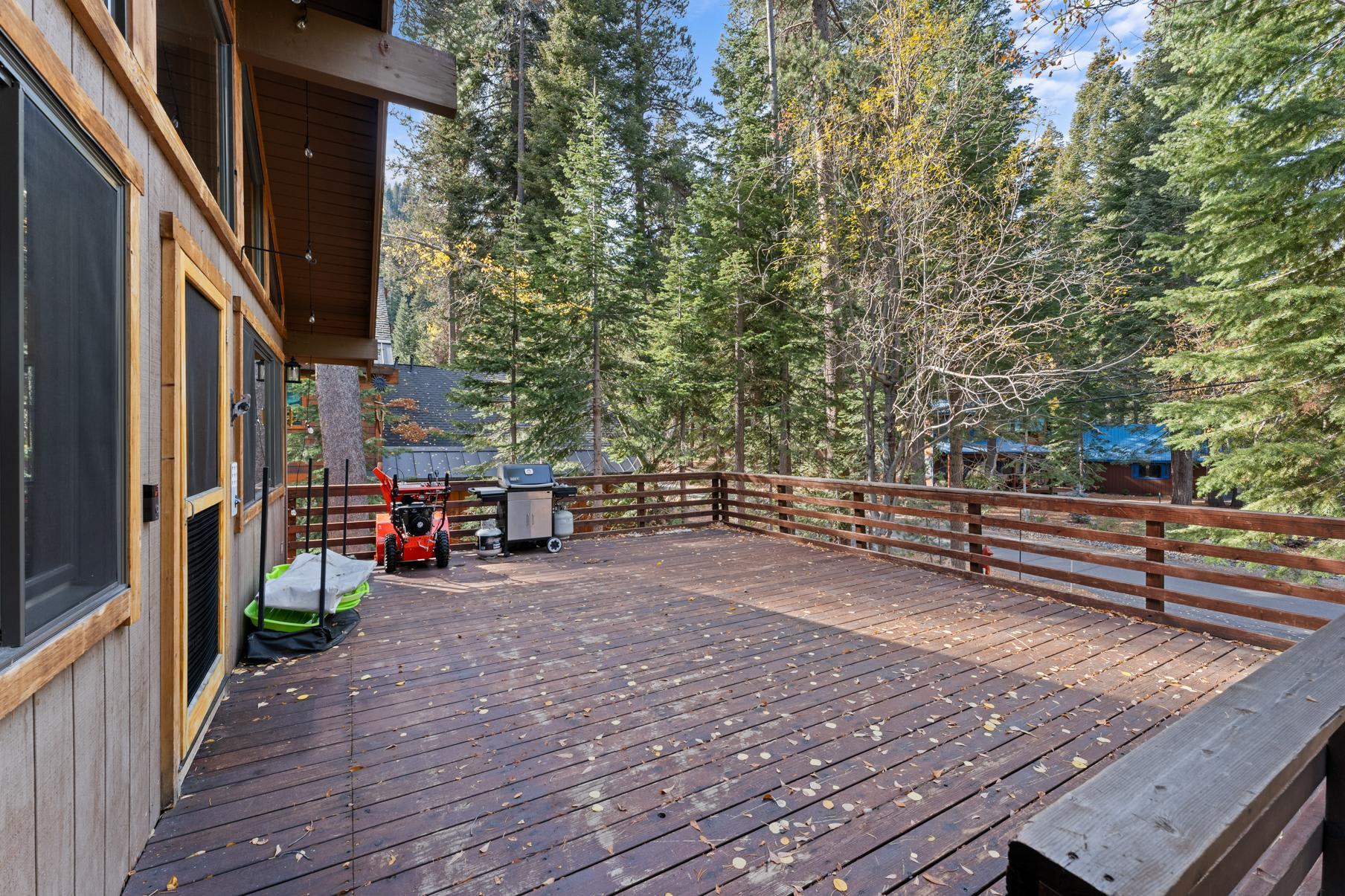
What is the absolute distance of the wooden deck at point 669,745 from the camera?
189 centimetres

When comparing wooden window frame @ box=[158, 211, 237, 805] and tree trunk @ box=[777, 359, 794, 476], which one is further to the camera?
tree trunk @ box=[777, 359, 794, 476]

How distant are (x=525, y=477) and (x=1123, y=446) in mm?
20554

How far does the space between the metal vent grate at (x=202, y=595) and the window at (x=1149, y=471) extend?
27394 mm

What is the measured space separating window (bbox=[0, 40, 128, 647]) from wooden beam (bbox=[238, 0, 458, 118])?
249cm

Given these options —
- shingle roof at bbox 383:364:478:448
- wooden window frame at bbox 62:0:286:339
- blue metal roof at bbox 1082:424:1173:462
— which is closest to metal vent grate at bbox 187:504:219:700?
wooden window frame at bbox 62:0:286:339

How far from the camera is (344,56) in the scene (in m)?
3.61

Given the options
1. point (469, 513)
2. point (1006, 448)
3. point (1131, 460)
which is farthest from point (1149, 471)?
point (469, 513)

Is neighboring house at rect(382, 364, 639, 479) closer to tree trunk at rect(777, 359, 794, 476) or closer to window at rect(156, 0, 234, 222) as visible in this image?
tree trunk at rect(777, 359, 794, 476)

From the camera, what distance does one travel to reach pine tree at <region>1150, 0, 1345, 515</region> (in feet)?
17.4

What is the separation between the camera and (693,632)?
4082 millimetres

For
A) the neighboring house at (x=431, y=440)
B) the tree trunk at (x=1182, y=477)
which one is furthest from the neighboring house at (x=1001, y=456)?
the neighboring house at (x=431, y=440)

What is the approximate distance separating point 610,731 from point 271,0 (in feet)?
14.8

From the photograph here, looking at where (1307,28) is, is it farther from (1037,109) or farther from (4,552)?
(4,552)

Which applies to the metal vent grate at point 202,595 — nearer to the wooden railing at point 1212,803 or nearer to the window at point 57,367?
the window at point 57,367
